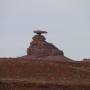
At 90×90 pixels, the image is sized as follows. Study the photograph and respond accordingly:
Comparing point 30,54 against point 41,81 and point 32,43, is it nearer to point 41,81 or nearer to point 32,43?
point 32,43

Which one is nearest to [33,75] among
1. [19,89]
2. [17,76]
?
[17,76]

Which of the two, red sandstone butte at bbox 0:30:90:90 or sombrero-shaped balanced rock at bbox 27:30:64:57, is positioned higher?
sombrero-shaped balanced rock at bbox 27:30:64:57

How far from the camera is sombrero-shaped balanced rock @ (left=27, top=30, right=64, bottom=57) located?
4197 centimetres

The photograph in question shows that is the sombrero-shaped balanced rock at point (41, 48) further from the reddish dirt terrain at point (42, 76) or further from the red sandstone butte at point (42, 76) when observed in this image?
the reddish dirt terrain at point (42, 76)

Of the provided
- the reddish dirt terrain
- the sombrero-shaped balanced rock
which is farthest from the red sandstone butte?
the sombrero-shaped balanced rock

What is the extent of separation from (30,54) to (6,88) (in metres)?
18.1

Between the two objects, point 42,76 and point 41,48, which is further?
point 41,48

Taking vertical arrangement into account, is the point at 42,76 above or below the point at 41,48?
below

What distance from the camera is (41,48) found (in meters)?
43.0

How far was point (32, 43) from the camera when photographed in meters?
43.6

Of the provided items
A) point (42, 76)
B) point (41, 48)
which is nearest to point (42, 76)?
point (42, 76)

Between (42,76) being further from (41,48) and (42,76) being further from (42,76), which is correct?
(41,48)

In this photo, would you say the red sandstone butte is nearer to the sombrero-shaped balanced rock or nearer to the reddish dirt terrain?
the reddish dirt terrain

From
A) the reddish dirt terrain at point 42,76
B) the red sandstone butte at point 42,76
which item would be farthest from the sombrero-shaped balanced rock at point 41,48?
the reddish dirt terrain at point 42,76
